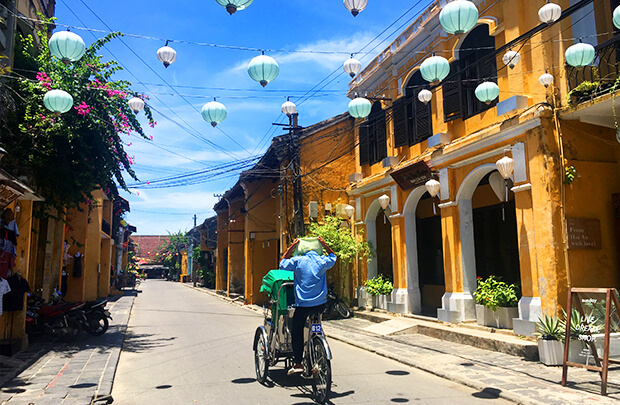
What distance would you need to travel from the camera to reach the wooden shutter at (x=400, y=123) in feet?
46.1

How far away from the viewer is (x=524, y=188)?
9.41 m

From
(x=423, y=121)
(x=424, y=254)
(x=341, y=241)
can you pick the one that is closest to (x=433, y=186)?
(x=423, y=121)

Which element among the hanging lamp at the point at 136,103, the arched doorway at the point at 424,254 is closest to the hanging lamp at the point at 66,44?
the hanging lamp at the point at 136,103

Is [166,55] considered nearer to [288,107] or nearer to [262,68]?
[262,68]

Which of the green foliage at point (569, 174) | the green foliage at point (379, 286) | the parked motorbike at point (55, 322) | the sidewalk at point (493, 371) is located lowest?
the sidewalk at point (493, 371)

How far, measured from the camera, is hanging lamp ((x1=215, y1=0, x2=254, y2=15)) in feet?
18.5

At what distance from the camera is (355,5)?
6.76 metres

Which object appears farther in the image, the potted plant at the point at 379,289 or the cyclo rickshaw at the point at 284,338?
the potted plant at the point at 379,289

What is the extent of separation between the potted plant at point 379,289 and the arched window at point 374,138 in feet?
13.5

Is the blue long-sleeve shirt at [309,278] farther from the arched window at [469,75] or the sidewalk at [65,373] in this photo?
the arched window at [469,75]

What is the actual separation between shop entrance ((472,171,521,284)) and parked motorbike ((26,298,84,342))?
10.8m

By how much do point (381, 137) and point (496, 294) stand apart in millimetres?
7197

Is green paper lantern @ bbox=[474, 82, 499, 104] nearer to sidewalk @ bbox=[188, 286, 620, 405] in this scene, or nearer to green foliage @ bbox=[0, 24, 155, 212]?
sidewalk @ bbox=[188, 286, 620, 405]

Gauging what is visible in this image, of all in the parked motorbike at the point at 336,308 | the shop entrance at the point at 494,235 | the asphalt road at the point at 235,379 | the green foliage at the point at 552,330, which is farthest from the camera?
the parked motorbike at the point at 336,308
